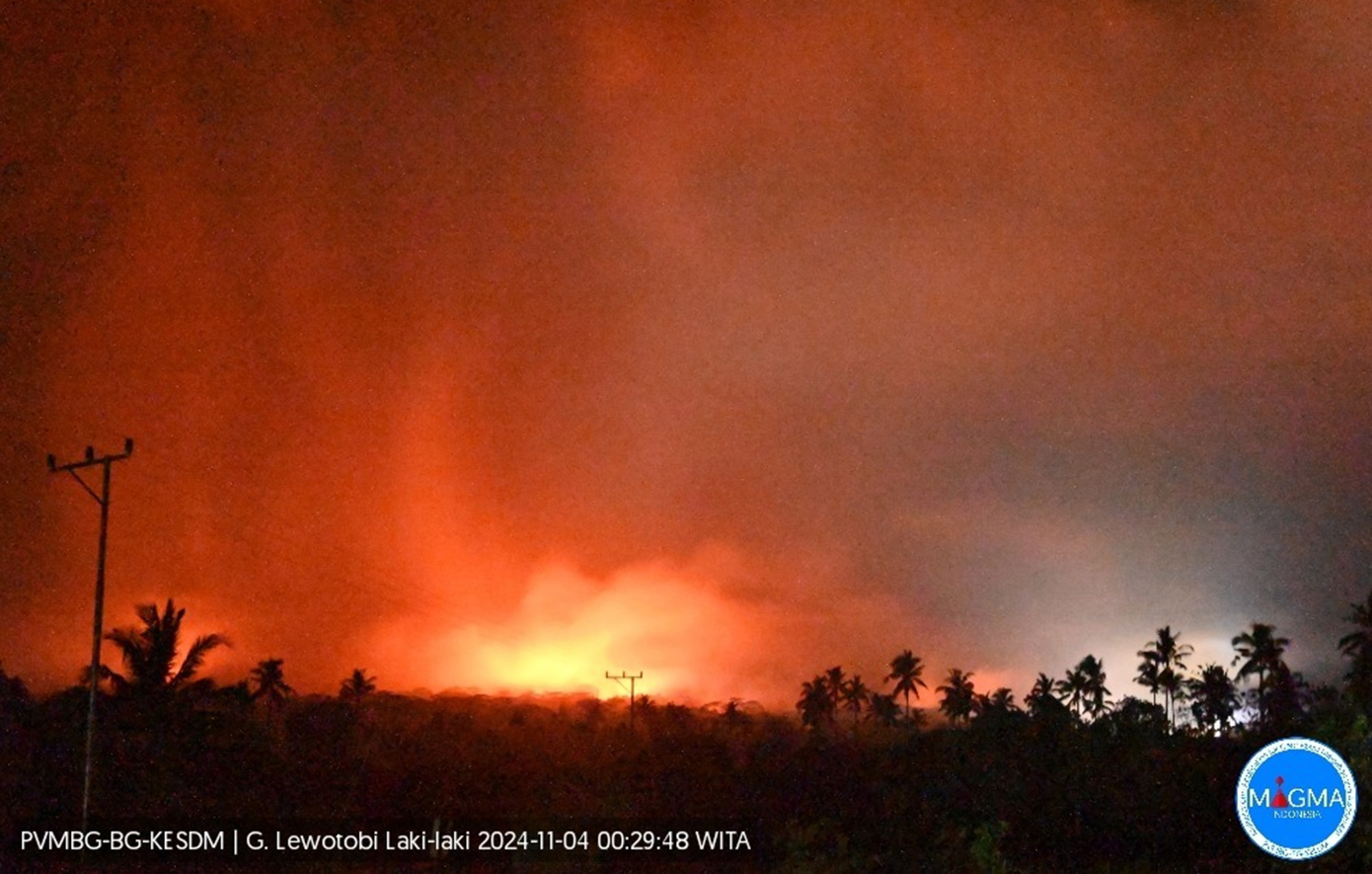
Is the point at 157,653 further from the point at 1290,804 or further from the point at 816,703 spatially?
the point at 816,703

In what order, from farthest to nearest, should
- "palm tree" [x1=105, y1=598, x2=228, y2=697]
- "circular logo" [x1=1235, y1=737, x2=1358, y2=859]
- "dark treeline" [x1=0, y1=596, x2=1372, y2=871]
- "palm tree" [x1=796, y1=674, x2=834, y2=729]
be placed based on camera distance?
"palm tree" [x1=796, y1=674, x2=834, y2=729] < "palm tree" [x1=105, y1=598, x2=228, y2=697] < "dark treeline" [x1=0, y1=596, x2=1372, y2=871] < "circular logo" [x1=1235, y1=737, x2=1358, y2=859]

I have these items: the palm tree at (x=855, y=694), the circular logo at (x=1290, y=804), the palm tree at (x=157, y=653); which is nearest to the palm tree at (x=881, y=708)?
the palm tree at (x=855, y=694)

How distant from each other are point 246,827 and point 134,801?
782 cm

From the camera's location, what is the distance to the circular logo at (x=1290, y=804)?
1245 cm

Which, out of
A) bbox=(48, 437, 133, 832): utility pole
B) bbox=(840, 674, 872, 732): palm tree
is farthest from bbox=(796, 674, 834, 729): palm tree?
bbox=(48, 437, 133, 832): utility pole

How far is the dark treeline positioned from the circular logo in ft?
1.73

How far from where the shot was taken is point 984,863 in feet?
45.4

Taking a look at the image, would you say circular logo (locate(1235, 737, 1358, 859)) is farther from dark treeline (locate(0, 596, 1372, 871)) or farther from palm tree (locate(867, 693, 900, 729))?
palm tree (locate(867, 693, 900, 729))

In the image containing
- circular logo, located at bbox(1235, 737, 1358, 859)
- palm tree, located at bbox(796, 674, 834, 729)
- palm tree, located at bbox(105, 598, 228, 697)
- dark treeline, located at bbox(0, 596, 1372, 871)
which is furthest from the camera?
palm tree, located at bbox(796, 674, 834, 729)

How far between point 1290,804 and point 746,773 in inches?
1186

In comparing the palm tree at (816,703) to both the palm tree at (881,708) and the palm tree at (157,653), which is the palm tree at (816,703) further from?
the palm tree at (157,653)

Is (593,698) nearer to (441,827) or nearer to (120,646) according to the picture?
(120,646)

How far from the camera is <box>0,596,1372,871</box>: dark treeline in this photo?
17.9 meters

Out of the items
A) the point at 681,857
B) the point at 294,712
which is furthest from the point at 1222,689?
the point at 681,857
